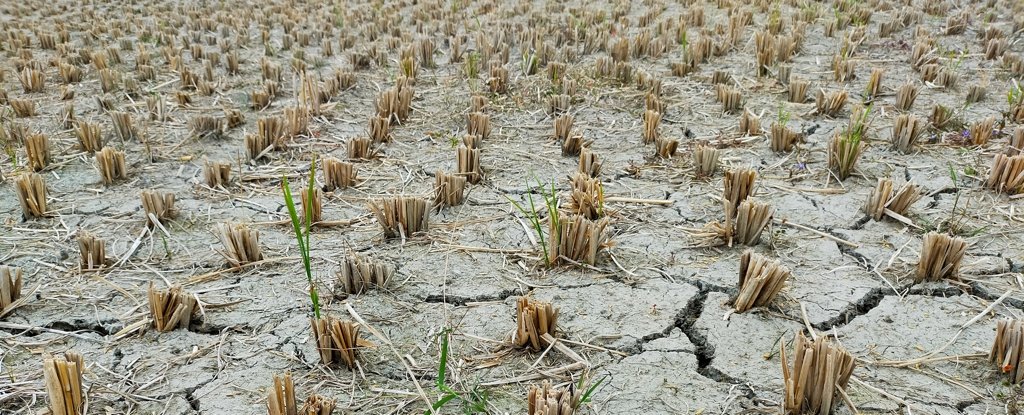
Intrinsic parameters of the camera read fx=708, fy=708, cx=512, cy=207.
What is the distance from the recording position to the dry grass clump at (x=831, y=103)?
161 inches

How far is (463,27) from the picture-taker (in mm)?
7262

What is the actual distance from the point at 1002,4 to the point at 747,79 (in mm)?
3812

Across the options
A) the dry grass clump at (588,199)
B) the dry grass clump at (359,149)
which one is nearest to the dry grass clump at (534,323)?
the dry grass clump at (588,199)

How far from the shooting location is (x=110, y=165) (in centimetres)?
349

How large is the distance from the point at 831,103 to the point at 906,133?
2.06 ft

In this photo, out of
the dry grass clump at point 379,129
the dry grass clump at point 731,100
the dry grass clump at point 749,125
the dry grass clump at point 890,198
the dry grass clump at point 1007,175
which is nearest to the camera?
the dry grass clump at point 890,198

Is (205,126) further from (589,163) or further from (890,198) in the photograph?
(890,198)

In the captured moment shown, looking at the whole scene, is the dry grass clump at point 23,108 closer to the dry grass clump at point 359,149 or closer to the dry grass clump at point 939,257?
the dry grass clump at point 359,149

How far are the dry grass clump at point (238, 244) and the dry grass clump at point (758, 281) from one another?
1.80m

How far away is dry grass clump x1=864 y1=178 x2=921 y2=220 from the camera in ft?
9.42

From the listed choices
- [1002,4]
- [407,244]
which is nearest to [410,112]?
[407,244]

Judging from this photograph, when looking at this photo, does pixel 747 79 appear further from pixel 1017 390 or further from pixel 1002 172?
pixel 1017 390

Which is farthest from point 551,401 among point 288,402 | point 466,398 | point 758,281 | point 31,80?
point 31,80

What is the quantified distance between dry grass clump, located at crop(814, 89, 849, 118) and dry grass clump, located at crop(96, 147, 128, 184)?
12.5 feet
